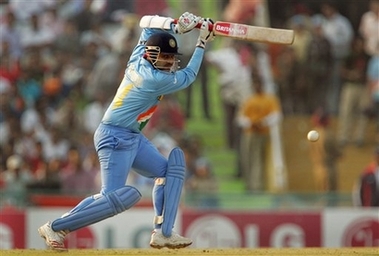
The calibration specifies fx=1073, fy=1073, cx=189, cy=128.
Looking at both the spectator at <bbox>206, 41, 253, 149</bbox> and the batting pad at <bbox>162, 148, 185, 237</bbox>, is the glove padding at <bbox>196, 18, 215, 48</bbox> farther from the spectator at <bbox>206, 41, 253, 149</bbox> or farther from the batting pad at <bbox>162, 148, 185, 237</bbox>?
the spectator at <bbox>206, 41, 253, 149</bbox>

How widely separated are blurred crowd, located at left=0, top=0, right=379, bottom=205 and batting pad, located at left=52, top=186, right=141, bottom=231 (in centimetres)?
627

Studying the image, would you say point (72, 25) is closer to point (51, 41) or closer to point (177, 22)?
point (51, 41)

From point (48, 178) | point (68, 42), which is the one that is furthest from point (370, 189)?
point (68, 42)

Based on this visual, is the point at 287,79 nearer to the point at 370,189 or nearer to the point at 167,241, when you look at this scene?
the point at 370,189

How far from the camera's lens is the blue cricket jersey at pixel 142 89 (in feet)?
26.7

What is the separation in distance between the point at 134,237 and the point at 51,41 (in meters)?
3.98

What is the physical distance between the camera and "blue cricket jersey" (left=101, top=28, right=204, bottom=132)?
813cm

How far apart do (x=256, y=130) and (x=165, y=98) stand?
1348 millimetres

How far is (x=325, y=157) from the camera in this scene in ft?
48.6

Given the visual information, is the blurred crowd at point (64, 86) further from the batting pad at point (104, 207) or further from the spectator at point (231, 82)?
the batting pad at point (104, 207)

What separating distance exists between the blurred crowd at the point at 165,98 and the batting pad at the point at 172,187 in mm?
5993

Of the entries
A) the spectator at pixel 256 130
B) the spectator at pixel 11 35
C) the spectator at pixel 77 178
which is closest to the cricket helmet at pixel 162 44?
the spectator at pixel 77 178

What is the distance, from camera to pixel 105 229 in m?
13.1

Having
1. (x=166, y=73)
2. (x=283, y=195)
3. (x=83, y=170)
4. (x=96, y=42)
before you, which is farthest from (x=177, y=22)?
(x=96, y=42)
